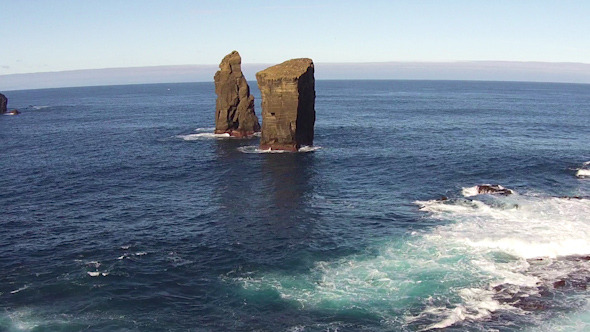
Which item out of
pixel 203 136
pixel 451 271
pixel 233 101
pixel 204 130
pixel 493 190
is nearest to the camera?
pixel 451 271

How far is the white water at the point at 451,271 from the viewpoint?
128 feet

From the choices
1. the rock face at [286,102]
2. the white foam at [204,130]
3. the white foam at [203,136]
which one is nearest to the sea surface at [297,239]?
the rock face at [286,102]

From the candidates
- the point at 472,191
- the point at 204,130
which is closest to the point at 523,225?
the point at 472,191

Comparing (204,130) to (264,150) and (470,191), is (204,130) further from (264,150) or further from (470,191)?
(470,191)

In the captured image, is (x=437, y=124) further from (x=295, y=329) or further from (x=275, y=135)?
(x=295, y=329)

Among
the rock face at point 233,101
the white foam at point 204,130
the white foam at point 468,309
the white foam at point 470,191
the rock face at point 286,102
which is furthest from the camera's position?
the white foam at point 204,130

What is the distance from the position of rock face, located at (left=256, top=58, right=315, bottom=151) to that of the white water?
42.3 meters

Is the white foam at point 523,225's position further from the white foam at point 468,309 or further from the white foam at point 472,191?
the white foam at point 468,309

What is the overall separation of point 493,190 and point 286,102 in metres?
41.2

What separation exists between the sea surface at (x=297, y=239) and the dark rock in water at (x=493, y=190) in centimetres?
107

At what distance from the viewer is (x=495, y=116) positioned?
518 ft

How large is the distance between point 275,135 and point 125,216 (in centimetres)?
4218

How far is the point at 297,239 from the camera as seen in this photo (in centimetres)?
5325

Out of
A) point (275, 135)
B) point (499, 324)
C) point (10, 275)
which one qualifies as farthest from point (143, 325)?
point (275, 135)
